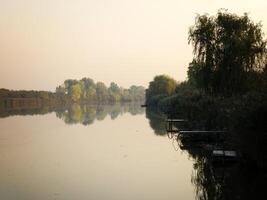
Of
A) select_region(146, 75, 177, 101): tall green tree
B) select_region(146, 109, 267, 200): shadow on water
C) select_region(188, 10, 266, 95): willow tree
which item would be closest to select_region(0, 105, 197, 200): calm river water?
select_region(146, 109, 267, 200): shadow on water

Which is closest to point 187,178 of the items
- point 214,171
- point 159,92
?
point 214,171

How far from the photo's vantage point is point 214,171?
19328mm

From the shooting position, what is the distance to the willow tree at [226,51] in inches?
1369

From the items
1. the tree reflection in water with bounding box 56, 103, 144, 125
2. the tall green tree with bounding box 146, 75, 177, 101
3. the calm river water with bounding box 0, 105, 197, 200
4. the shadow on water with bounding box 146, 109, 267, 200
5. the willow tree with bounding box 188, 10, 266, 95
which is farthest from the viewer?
the tall green tree with bounding box 146, 75, 177, 101

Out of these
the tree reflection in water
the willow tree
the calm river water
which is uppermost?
the willow tree

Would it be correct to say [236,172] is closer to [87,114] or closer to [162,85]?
[87,114]

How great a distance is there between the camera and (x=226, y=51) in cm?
3522

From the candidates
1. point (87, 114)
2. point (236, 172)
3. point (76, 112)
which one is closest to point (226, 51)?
point (236, 172)

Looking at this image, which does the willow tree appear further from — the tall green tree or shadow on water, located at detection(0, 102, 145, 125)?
the tall green tree

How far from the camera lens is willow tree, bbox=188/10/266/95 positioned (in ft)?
114

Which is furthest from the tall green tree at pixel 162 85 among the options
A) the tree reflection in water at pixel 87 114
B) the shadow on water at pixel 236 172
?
the shadow on water at pixel 236 172

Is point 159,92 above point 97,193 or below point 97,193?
above

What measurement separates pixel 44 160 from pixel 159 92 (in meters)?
89.9

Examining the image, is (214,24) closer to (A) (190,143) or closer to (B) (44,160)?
(A) (190,143)
